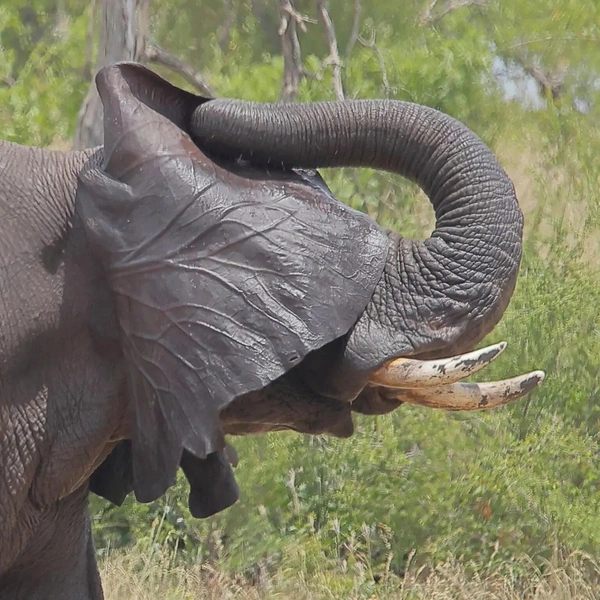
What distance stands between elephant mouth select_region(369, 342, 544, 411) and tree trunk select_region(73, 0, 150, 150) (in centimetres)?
340

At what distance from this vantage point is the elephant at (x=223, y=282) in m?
1.96

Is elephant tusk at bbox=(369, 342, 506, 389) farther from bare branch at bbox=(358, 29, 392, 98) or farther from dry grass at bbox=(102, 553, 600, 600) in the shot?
bare branch at bbox=(358, 29, 392, 98)

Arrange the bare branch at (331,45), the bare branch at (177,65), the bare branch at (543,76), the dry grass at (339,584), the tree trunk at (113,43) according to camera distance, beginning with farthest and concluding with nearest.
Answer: the bare branch at (543,76) < the bare branch at (177,65) < the bare branch at (331,45) < the tree trunk at (113,43) < the dry grass at (339,584)

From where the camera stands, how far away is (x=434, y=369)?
1.92 m

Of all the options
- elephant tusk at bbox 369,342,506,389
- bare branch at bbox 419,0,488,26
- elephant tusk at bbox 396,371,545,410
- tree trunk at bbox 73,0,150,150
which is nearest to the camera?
elephant tusk at bbox 369,342,506,389

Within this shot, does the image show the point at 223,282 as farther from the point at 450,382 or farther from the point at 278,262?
the point at 450,382

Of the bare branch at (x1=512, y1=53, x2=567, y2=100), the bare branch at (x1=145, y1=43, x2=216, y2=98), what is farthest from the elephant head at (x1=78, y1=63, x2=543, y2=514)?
the bare branch at (x1=512, y1=53, x2=567, y2=100)

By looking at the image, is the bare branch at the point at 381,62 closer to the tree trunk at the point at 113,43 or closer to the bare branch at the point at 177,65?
the bare branch at the point at 177,65

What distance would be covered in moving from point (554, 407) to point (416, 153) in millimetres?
3373

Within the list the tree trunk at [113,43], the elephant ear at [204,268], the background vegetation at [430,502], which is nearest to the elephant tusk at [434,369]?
the elephant ear at [204,268]

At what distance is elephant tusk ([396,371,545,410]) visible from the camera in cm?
201

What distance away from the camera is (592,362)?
5.23 meters

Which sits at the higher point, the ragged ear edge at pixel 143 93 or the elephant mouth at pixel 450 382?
the ragged ear edge at pixel 143 93

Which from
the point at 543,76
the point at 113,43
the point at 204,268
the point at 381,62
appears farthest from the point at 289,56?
the point at 543,76
